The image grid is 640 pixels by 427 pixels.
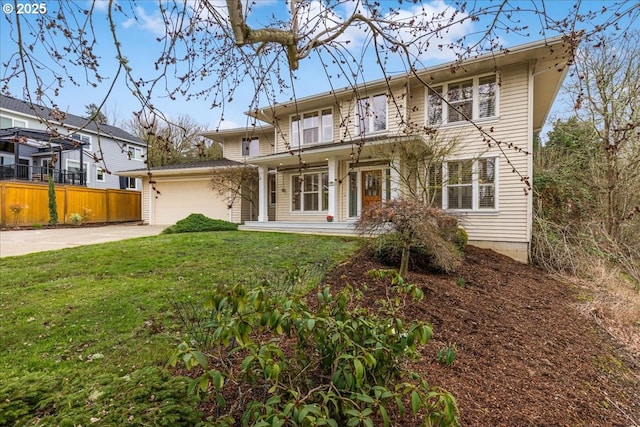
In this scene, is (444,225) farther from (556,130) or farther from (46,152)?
(46,152)

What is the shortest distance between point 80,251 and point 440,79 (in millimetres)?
10920

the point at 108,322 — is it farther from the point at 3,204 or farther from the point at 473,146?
the point at 3,204

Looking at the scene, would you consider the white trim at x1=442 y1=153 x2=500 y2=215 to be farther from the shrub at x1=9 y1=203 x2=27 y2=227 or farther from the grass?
the shrub at x1=9 y1=203 x2=27 y2=227

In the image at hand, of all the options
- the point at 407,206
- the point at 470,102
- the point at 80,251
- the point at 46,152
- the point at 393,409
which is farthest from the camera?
the point at 46,152

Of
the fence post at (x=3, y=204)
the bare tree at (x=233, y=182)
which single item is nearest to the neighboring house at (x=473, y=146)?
the bare tree at (x=233, y=182)

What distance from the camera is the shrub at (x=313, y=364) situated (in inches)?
63.3

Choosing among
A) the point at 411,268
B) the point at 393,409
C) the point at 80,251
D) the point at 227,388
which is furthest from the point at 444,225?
the point at 80,251

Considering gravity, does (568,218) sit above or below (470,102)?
below

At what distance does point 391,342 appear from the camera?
2061 mm

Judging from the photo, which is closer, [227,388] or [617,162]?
[227,388]

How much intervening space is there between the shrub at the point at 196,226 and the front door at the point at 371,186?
5354 millimetres

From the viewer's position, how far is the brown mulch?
104 inches

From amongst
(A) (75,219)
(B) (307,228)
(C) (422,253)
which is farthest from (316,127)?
(A) (75,219)

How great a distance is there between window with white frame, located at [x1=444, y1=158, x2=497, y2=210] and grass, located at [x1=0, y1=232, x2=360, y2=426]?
13.2 ft
